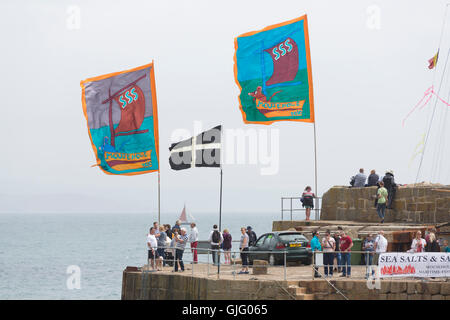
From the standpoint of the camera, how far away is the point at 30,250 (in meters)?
115

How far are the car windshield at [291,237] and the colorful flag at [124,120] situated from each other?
5.23 metres

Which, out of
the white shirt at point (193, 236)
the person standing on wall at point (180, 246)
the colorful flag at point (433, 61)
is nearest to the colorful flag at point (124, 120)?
the white shirt at point (193, 236)

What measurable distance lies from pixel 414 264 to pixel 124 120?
1151 cm

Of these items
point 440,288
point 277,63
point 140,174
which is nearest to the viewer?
point 440,288

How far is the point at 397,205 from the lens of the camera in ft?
106

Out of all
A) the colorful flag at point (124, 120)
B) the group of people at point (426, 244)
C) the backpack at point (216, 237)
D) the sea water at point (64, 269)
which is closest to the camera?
the group of people at point (426, 244)

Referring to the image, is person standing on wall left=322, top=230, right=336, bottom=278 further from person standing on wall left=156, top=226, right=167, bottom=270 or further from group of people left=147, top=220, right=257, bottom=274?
person standing on wall left=156, top=226, right=167, bottom=270

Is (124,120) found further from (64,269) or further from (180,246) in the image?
(64,269)

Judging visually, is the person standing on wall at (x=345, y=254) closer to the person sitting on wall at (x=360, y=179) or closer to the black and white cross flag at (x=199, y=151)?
the black and white cross flag at (x=199, y=151)

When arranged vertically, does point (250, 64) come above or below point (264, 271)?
above

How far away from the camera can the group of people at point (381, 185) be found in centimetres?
3134
